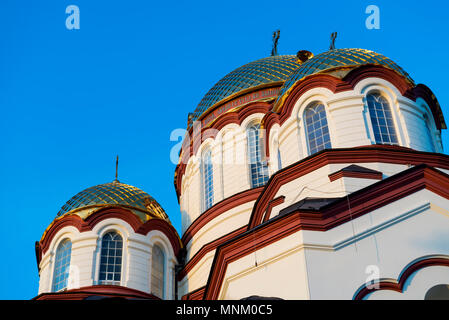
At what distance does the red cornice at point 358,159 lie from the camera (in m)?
15.2

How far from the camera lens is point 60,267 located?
793 inches

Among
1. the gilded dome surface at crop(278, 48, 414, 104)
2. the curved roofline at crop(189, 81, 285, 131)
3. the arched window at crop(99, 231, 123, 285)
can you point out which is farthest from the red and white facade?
the arched window at crop(99, 231, 123, 285)

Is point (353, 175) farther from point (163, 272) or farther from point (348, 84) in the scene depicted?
point (163, 272)

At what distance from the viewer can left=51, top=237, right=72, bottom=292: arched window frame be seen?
19630 mm

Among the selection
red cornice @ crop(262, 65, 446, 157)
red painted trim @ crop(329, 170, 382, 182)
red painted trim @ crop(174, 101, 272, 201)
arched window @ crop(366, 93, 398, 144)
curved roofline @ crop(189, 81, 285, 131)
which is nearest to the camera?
red painted trim @ crop(329, 170, 382, 182)

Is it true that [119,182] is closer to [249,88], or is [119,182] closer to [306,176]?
[249,88]

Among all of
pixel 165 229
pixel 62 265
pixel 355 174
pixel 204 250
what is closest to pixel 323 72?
pixel 355 174

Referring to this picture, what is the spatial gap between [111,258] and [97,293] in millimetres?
1904

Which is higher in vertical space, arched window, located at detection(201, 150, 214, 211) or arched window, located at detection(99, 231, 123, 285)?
arched window, located at detection(201, 150, 214, 211)

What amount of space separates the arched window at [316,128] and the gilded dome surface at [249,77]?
17.9 feet

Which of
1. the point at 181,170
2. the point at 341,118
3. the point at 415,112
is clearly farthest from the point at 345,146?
the point at 181,170

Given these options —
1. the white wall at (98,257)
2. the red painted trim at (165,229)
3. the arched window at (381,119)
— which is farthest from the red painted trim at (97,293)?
the arched window at (381,119)

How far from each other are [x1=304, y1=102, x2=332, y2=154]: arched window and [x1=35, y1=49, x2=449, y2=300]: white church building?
0.10ft

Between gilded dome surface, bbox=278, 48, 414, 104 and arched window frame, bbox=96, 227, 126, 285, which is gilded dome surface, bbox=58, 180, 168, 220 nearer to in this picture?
arched window frame, bbox=96, 227, 126, 285
